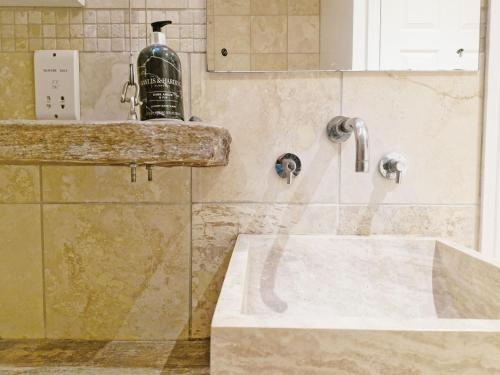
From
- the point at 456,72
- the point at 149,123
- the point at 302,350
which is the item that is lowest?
the point at 302,350

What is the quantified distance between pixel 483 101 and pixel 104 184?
0.94 m

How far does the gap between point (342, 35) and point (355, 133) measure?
Answer: 33cm

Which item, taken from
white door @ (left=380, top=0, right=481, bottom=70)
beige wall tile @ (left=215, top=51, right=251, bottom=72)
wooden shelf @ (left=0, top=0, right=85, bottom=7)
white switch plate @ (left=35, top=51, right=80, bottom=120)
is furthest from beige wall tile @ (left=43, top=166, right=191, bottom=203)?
white door @ (left=380, top=0, right=481, bottom=70)

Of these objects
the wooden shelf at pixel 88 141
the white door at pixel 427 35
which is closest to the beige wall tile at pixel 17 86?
the wooden shelf at pixel 88 141

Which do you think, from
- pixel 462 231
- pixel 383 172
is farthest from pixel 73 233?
pixel 462 231

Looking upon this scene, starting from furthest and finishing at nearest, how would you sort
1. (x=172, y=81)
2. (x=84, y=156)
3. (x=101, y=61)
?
(x=101, y=61) → (x=172, y=81) → (x=84, y=156)

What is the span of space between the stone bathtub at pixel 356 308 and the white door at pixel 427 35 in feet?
1.40

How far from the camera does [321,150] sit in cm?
94

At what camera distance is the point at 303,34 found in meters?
0.93

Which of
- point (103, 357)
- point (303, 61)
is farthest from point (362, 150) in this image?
point (103, 357)

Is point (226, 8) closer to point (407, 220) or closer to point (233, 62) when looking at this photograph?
point (233, 62)

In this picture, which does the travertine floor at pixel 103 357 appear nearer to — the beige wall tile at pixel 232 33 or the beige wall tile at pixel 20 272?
the beige wall tile at pixel 20 272

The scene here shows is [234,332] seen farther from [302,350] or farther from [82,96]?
[82,96]

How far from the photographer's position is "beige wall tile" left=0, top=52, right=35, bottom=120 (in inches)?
36.7
